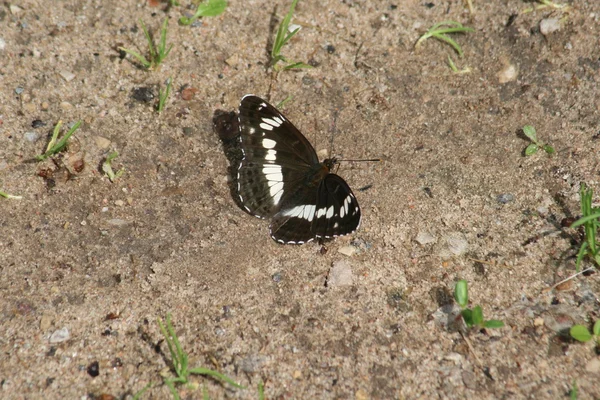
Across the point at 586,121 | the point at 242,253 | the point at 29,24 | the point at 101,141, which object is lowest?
the point at 242,253

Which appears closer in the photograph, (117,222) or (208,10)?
(117,222)

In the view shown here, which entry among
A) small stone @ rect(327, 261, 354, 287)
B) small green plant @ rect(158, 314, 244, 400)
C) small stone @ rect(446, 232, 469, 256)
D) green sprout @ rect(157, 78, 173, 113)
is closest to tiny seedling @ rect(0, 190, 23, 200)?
green sprout @ rect(157, 78, 173, 113)

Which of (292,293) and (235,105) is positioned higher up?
(235,105)

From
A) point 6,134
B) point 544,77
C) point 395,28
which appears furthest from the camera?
point 395,28

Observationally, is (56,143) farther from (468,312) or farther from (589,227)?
Result: (589,227)

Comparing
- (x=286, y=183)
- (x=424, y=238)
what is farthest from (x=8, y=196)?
(x=424, y=238)

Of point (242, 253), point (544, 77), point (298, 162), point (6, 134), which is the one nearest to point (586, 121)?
point (544, 77)

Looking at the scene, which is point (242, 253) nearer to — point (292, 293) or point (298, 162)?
point (292, 293)
